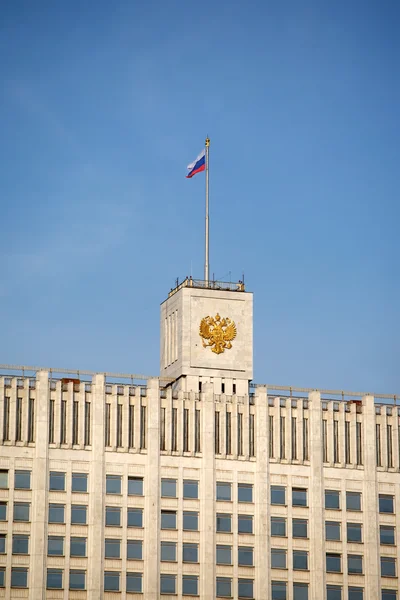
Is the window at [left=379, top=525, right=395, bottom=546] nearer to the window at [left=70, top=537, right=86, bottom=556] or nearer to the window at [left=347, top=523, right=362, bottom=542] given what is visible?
the window at [left=347, top=523, right=362, bottom=542]

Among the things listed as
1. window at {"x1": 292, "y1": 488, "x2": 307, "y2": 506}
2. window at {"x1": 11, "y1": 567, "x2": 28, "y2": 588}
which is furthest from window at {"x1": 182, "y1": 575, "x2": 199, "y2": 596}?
window at {"x1": 11, "y1": 567, "x2": 28, "y2": 588}

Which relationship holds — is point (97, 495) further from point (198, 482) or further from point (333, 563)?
point (333, 563)

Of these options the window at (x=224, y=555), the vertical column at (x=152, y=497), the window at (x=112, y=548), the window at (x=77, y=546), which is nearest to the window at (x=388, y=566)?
the window at (x=224, y=555)

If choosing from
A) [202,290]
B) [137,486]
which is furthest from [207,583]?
[202,290]

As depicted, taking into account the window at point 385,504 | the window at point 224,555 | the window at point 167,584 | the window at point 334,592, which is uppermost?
the window at point 385,504

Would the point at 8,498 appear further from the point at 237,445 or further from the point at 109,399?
the point at 237,445

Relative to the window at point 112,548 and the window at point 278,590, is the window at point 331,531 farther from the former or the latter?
the window at point 112,548

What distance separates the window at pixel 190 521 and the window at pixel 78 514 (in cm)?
920

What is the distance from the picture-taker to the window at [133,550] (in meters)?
144

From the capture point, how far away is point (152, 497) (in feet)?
478

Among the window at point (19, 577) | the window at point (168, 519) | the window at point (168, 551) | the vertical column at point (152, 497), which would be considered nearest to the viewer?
the window at point (19, 577)

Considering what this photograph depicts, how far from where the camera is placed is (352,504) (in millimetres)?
152500

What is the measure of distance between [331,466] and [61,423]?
26.1 m

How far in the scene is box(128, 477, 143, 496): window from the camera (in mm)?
145875
